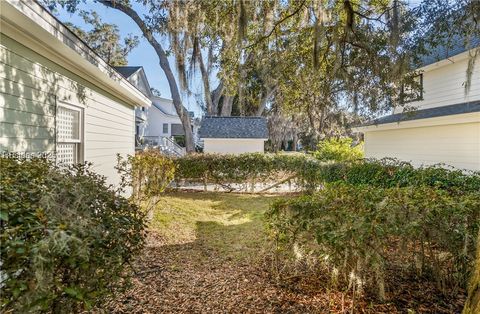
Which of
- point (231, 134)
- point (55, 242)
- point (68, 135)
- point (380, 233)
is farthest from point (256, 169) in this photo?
point (55, 242)

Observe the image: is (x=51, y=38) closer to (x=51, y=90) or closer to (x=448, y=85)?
(x=51, y=90)

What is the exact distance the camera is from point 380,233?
2594 millimetres

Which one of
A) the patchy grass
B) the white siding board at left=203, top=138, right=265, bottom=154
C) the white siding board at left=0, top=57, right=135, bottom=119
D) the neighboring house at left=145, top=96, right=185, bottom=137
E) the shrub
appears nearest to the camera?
the white siding board at left=0, top=57, right=135, bottom=119

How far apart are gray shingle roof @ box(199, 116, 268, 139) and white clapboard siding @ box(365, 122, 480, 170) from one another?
27.6 feet

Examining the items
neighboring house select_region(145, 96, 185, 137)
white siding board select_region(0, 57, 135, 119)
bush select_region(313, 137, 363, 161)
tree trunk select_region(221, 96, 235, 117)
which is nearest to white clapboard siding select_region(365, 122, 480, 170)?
bush select_region(313, 137, 363, 161)

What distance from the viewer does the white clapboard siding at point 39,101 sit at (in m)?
3.57

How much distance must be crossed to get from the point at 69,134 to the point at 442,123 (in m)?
9.64

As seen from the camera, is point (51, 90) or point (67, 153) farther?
point (67, 153)

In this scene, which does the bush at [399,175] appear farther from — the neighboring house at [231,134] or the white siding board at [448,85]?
the neighboring house at [231,134]

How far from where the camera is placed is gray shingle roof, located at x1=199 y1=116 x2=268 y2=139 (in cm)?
1952

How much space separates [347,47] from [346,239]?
556 centimetres

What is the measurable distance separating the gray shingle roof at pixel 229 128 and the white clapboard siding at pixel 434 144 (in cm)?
842

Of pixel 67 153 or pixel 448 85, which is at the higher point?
pixel 448 85

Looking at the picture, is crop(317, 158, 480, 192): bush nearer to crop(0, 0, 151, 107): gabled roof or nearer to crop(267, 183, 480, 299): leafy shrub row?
crop(267, 183, 480, 299): leafy shrub row
